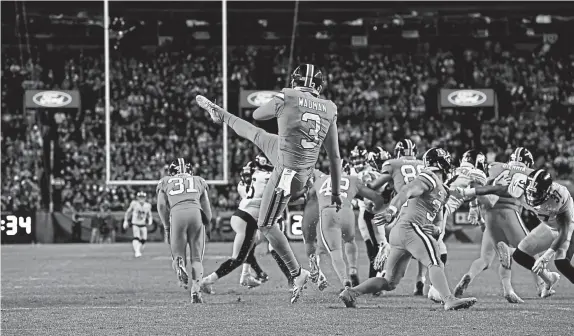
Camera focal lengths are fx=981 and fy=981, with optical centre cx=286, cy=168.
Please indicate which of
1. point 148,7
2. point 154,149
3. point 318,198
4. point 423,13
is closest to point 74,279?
point 318,198

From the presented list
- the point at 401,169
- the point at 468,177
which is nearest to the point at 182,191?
the point at 401,169

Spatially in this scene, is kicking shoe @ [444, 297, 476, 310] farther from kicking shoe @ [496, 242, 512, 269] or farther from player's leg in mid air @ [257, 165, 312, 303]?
kicking shoe @ [496, 242, 512, 269]

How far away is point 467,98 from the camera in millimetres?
35906

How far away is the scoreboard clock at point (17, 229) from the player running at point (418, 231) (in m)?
22.4

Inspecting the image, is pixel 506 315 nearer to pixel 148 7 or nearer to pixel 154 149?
pixel 154 149

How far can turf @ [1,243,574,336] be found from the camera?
8.66 metres

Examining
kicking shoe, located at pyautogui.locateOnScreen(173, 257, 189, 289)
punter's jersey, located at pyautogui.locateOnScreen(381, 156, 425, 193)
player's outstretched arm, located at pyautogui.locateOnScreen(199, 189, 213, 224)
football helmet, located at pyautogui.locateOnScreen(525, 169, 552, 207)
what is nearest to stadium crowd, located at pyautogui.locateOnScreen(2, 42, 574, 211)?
player's outstretched arm, located at pyautogui.locateOnScreen(199, 189, 213, 224)

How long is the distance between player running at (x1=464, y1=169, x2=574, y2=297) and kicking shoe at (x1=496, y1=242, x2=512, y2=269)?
12mm

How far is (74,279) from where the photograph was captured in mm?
16094

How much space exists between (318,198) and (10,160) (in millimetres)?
22484


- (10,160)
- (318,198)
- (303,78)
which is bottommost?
(10,160)

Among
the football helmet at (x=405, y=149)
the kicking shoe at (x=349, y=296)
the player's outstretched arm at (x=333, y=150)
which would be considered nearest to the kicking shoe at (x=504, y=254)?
the football helmet at (x=405, y=149)

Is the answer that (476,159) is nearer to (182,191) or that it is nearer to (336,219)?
(336,219)

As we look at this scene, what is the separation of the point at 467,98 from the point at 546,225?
80.1ft
